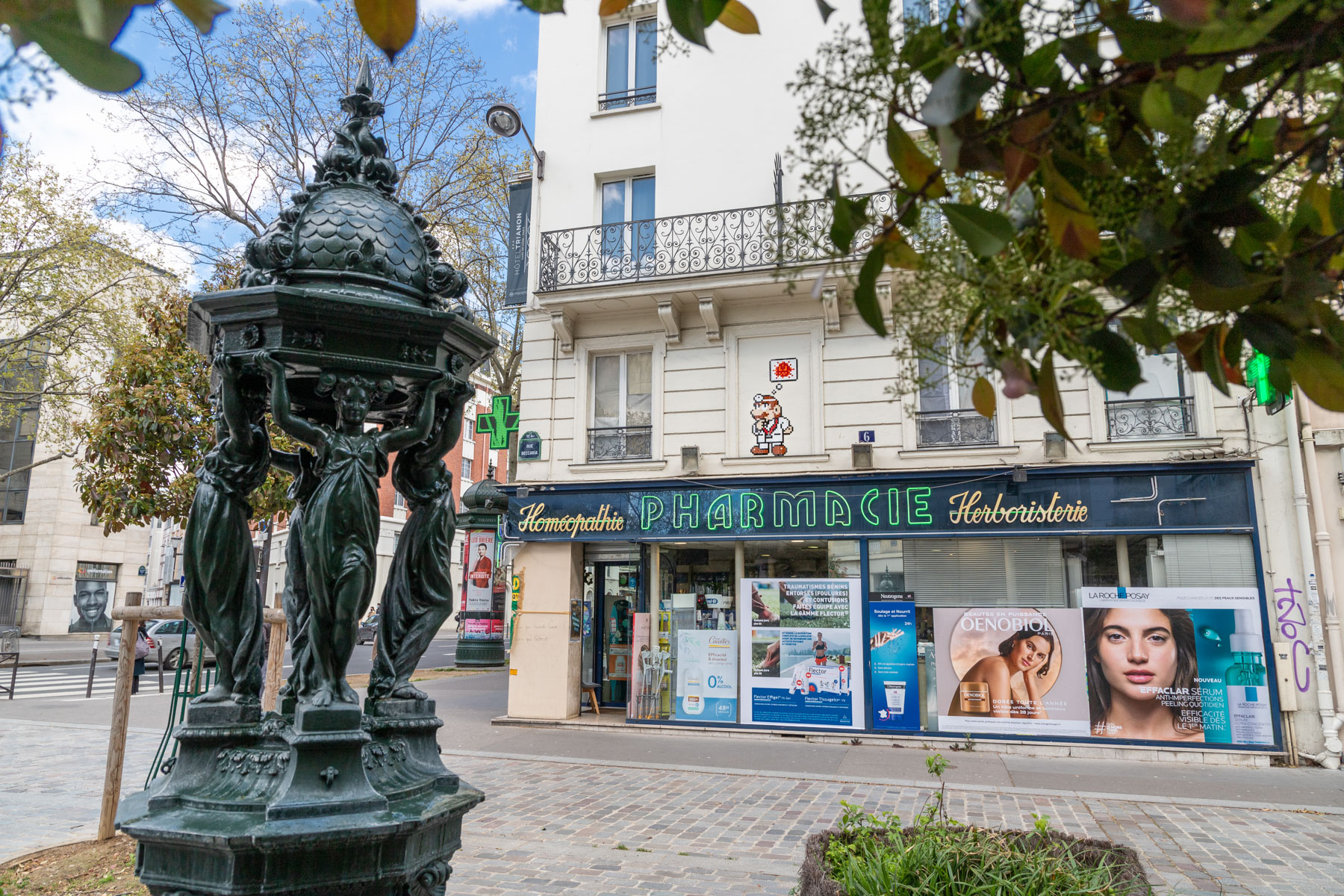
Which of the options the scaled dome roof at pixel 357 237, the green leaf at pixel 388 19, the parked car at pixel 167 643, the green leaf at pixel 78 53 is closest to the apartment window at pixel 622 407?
the scaled dome roof at pixel 357 237

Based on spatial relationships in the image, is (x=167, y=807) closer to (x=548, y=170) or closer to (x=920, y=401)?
(x=920, y=401)

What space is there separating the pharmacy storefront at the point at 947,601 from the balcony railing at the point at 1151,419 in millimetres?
532

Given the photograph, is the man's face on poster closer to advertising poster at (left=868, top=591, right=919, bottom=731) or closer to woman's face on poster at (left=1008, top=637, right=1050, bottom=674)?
advertising poster at (left=868, top=591, right=919, bottom=731)

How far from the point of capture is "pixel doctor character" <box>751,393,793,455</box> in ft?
41.1

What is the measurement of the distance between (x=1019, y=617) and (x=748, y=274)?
6174 mm

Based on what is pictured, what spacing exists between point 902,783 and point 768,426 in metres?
5.68

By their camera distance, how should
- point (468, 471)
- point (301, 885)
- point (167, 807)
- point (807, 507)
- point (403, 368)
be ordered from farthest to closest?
point (468, 471) < point (807, 507) < point (403, 368) < point (167, 807) < point (301, 885)

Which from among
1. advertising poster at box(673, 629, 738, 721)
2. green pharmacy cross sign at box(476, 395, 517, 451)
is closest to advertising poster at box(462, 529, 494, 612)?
green pharmacy cross sign at box(476, 395, 517, 451)

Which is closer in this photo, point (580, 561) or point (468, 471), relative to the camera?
point (580, 561)

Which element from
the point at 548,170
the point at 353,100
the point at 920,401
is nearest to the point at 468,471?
the point at 548,170

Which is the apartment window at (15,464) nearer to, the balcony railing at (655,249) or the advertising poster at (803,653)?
the balcony railing at (655,249)

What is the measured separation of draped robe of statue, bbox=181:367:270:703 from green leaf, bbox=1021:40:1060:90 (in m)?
3.21

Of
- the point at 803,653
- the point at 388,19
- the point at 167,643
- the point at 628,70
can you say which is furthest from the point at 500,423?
the point at 388,19

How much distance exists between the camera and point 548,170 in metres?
14.2
